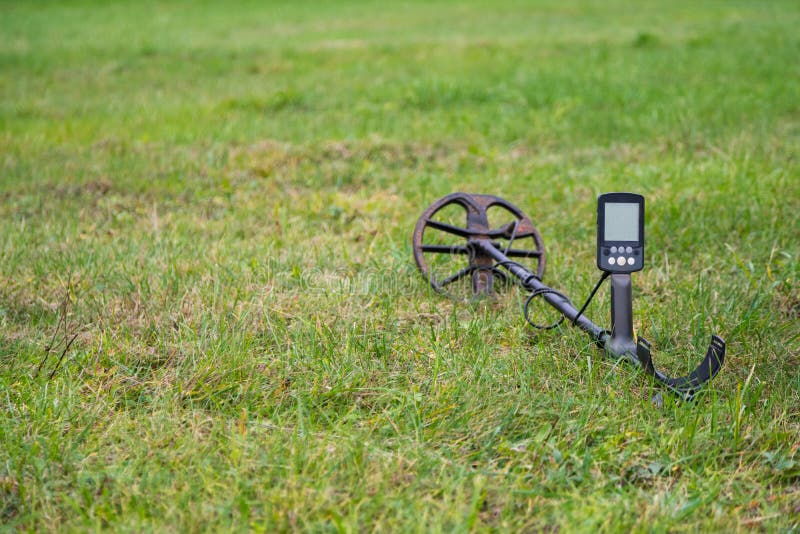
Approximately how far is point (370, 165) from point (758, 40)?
28.9 ft

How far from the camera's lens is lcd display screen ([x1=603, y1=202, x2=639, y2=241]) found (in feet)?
8.80

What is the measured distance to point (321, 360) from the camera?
2.84 metres

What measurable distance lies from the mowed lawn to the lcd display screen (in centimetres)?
48

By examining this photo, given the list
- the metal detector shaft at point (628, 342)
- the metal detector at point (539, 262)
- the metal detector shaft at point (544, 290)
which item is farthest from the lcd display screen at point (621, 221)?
the metal detector shaft at point (544, 290)

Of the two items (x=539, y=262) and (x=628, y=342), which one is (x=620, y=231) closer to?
(x=628, y=342)

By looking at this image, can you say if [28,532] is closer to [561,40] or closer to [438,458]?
[438,458]

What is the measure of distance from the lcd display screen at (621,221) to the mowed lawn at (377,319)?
0.48 meters

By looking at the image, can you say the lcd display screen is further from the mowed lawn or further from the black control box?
the mowed lawn

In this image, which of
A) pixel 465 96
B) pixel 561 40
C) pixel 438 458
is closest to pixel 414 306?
pixel 438 458

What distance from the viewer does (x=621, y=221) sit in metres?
2.69

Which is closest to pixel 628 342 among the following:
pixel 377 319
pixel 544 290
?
pixel 544 290

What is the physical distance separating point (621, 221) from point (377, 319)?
1.10 m

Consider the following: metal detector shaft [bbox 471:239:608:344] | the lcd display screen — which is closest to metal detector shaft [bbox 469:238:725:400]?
metal detector shaft [bbox 471:239:608:344]

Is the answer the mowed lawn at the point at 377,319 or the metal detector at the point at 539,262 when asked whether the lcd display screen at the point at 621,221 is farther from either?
the mowed lawn at the point at 377,319
